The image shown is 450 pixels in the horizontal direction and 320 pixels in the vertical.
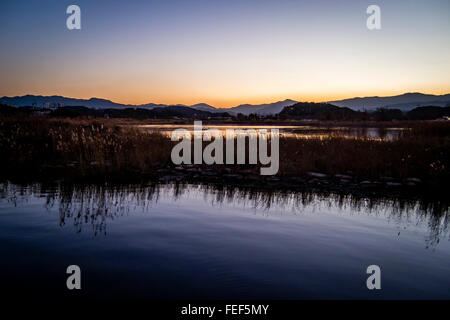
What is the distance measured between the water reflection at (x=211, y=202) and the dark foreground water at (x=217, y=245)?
2.1 inches

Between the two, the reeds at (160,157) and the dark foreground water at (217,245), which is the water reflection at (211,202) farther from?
the reeds at (160,157)

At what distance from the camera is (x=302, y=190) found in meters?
10.9

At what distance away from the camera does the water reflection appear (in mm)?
7700

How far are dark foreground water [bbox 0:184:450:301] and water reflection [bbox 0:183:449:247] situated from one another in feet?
0.18

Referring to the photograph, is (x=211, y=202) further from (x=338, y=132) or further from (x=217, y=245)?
(x=338, y=132)

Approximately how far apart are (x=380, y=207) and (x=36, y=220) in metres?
8.73

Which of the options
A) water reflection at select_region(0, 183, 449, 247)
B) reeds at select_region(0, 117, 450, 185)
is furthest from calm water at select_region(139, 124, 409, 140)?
water reflection at select_region(0, 183, 449, 247)

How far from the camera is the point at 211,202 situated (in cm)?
Result: 933

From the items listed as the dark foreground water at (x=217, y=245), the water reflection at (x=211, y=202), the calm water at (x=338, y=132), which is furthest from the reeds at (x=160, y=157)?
the calm water at (x=338, y=132)

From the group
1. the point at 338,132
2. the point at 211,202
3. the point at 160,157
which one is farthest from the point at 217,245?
the point at 338,132

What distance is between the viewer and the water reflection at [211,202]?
25.3 ft

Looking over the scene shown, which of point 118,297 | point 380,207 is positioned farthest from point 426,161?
point 118,297

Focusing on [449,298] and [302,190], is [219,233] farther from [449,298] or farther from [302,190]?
[302,190]

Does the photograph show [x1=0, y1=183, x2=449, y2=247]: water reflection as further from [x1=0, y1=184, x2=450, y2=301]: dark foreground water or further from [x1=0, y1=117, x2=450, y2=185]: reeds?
[x1=0, y1=117, x2=450, y2=185]: reeds
